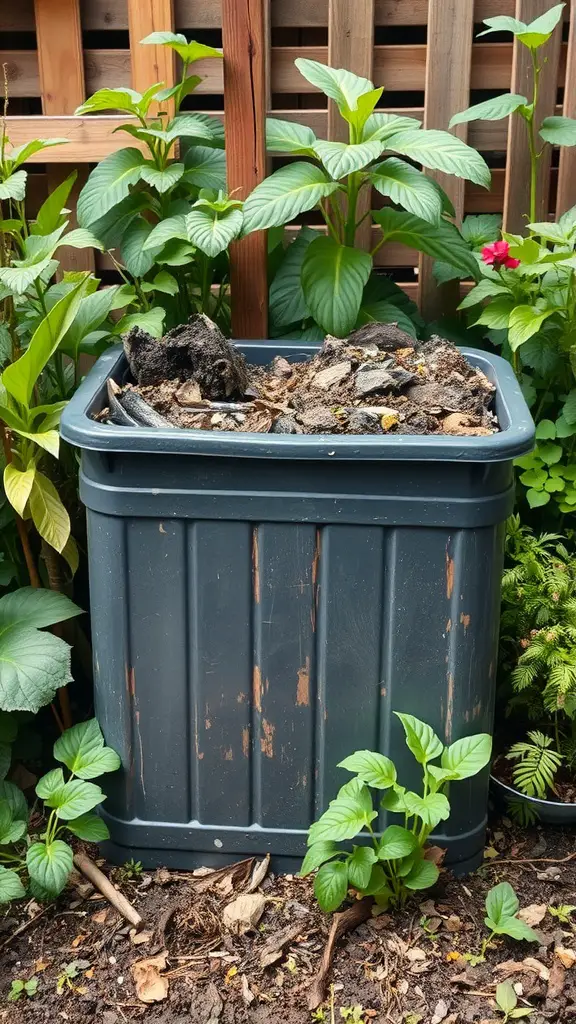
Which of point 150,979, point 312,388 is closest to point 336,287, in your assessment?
point 312,388

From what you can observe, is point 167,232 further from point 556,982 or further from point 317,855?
point 556,982

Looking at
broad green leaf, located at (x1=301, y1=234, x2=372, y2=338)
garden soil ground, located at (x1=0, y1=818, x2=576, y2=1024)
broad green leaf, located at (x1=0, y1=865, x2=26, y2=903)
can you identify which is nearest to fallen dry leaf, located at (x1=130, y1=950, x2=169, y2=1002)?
garden soil ground, located at (x1=0, y1=818, x2=576, y2=1024)

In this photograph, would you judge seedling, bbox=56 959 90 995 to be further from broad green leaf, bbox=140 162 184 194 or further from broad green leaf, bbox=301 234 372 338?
broad green leaf, bbox=140 162 184 194

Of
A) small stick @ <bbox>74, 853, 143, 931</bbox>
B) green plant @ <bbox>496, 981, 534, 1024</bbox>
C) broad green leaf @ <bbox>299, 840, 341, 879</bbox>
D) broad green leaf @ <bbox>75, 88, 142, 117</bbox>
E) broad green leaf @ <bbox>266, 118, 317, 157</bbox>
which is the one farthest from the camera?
broad green leaf @ <bbox>266, 118, 317, 157</bbox>

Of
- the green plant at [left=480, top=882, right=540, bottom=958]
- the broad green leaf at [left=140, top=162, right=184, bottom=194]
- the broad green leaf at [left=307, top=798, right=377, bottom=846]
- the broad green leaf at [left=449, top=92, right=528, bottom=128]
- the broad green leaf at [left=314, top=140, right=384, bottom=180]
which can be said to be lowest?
the green plant at [left=480, top=882, right=540, bottom=958]

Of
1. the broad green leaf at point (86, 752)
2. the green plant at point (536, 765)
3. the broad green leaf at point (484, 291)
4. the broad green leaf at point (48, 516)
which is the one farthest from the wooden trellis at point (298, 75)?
the green plant at point (536, 765)

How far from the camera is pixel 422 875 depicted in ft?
6.33

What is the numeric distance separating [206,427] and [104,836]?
82 centimetres

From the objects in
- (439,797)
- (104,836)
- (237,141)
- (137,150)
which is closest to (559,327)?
(237,141)

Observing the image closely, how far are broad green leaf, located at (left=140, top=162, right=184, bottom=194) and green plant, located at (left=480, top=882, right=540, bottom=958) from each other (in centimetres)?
165

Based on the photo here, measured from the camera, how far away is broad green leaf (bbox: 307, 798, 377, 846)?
71.9 inches

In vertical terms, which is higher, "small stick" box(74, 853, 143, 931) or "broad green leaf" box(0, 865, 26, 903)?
"broad green leaf" box(0, 865, 26, 903)

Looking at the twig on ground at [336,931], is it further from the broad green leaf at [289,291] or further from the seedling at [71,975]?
the broad green leaf at [289,291]

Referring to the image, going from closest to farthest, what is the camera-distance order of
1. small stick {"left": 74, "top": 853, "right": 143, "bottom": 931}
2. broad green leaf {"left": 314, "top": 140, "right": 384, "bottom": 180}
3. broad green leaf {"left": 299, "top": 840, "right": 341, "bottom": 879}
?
1. broad green leaf {"left": 299, "top": 840, "right": 341, "bottom": 879}
2. small stick {"left": 74, "top": 853, "right": 143, "bottom": 931}
3. broad green leaf {"left": 314, "top": 140, "right": 384, "bottom": 180}
